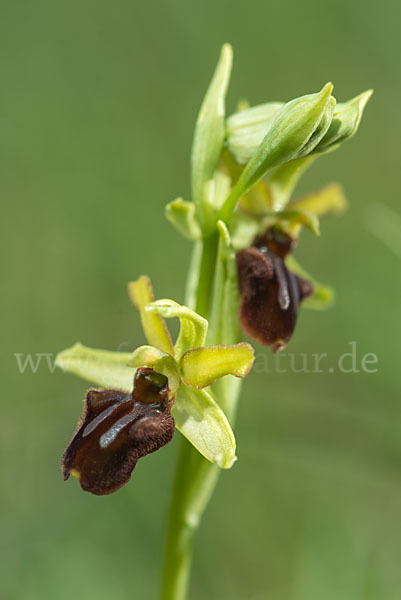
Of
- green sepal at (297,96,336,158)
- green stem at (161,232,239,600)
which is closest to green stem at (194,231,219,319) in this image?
green stem at (161,232,239,600)

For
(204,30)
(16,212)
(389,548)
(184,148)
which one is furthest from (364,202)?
(389,548)

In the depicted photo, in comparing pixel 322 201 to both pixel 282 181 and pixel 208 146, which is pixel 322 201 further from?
pixel 208 146

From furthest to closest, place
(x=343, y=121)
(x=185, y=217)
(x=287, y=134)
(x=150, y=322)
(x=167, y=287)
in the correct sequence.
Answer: (x=167, y=287), (x=185, y=217), (x=150, y=322), (x=343, y=121), (x=287, y=134)

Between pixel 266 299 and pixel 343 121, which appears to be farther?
pixel 266 299

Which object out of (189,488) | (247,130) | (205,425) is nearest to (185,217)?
(247,130)

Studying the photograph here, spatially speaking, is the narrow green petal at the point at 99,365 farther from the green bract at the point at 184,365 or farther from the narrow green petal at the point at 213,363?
the narrow green petal at the point at 213,363
